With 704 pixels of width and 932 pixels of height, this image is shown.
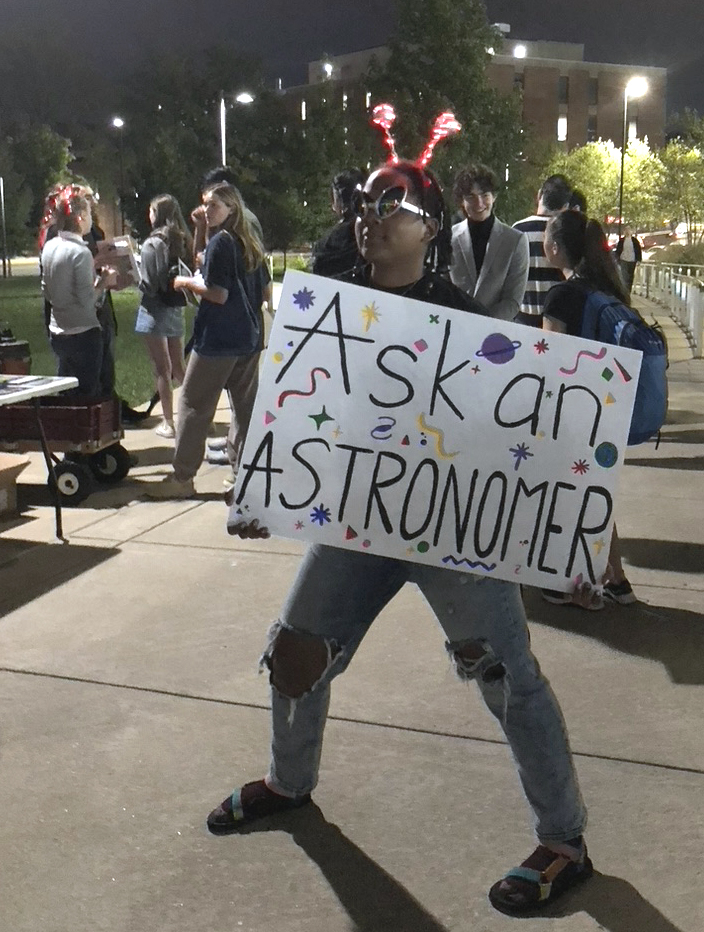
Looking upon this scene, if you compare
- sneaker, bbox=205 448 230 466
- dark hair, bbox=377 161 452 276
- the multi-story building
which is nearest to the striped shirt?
sneaker, bbox=205 448 230 466

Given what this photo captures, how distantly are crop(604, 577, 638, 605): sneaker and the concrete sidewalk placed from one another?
8 cm

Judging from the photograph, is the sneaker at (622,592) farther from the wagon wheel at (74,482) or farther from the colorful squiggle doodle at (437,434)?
the wagon wheel at (74,482)

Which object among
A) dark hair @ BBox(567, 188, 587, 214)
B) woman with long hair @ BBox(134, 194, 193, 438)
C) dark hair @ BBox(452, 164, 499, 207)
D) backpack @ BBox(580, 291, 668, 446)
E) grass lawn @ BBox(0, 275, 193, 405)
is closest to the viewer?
backpack @ BBox(580, 291, 668, 446)

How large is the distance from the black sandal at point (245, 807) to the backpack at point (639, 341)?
2113 millimetres

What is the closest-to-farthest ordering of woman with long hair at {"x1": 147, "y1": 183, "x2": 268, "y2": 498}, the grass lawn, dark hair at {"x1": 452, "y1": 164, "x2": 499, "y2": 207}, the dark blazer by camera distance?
the dark blazer
dark hair at {"x1": 452, "y1": 164, "x2": 499, "y2": 207}
woman with long hair at {"x1": 147, "y1": 183, "x2": 268, "y2": 498}
the grass lawn

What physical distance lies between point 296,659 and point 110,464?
4.92 m

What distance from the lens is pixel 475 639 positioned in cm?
267

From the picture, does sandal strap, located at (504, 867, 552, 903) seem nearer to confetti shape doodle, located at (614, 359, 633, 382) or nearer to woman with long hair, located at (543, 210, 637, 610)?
confetti shape doodle, located at (614, 359, 633, 382)

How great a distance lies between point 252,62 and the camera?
223 ft

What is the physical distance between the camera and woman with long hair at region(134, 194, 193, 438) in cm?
848

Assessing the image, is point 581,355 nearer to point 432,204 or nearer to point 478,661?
point 432,204

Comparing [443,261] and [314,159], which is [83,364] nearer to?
[443,261]

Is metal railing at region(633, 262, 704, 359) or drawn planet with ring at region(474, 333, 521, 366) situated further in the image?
metal railing at region(633, 262, 704, 359)

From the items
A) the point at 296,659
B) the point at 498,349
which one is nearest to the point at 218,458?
the point at 296,659
